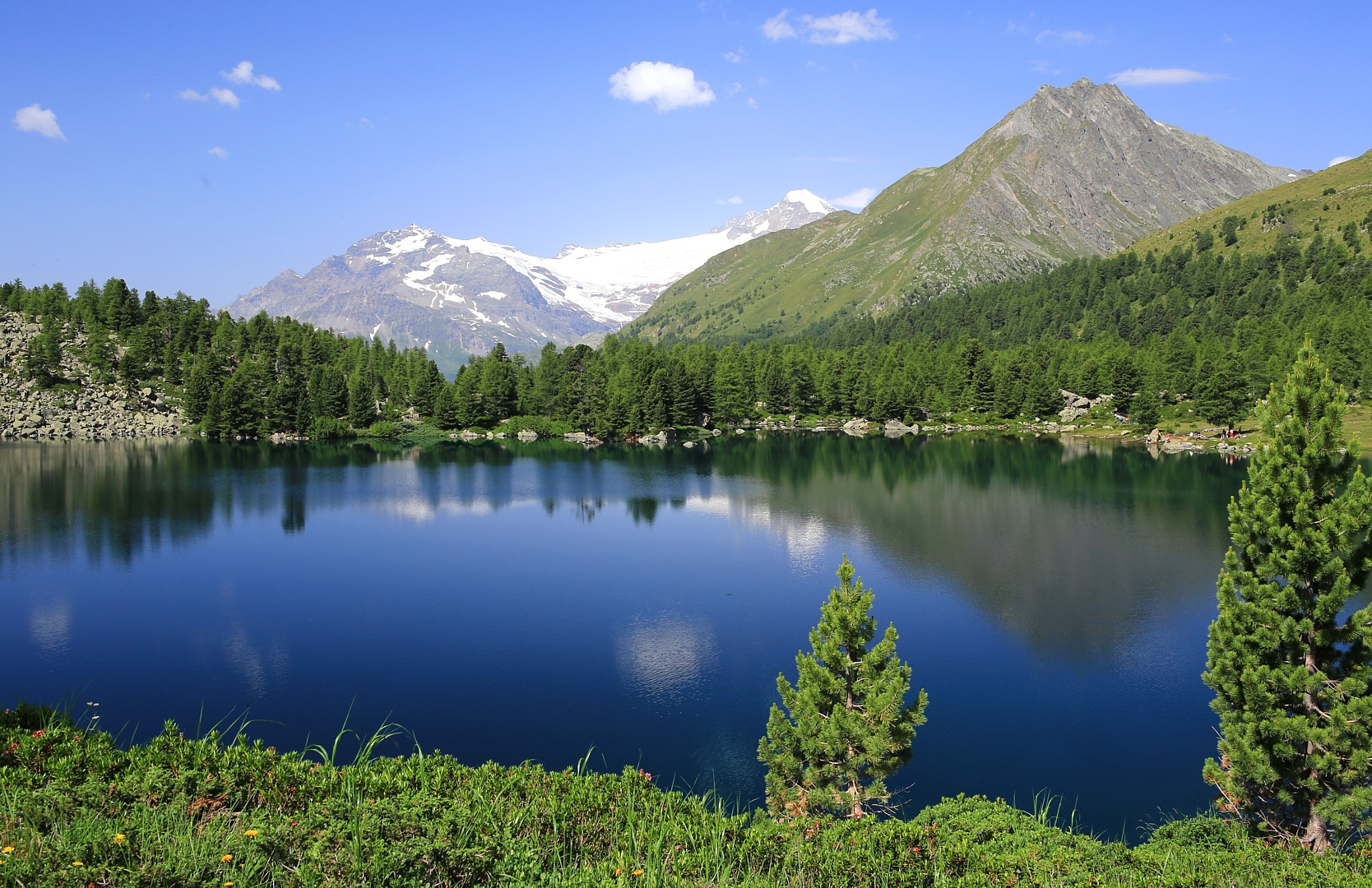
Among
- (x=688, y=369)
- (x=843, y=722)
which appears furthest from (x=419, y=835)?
(x=688, y=369)

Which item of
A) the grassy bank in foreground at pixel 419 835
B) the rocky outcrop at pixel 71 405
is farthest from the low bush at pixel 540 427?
the grassy bank in foreground at pixel 419 835

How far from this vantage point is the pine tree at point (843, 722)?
59.7ft

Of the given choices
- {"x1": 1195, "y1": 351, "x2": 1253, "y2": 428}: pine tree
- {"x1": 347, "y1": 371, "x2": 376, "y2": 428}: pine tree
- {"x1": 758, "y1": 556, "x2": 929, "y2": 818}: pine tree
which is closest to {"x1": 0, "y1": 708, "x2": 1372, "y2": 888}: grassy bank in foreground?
{"x1": 758, "y1": 556, "x2": 929, "y2": 818}: pine tree

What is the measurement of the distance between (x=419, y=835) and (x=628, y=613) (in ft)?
103

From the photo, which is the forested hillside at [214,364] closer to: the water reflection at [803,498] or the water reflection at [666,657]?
the water reflection at [803,498]

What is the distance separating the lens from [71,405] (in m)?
122

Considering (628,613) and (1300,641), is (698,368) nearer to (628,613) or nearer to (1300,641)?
(628,613)

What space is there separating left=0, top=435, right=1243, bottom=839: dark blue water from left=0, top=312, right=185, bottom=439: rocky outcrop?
46.9m

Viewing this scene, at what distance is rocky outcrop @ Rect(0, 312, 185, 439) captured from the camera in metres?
118

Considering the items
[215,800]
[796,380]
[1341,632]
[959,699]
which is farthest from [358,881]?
[796,380]

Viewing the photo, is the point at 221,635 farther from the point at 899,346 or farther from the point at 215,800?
the point at 899,346

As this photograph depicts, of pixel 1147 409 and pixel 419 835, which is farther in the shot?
pixel 1147 409

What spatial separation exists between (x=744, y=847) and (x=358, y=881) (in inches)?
179

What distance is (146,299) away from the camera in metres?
142
